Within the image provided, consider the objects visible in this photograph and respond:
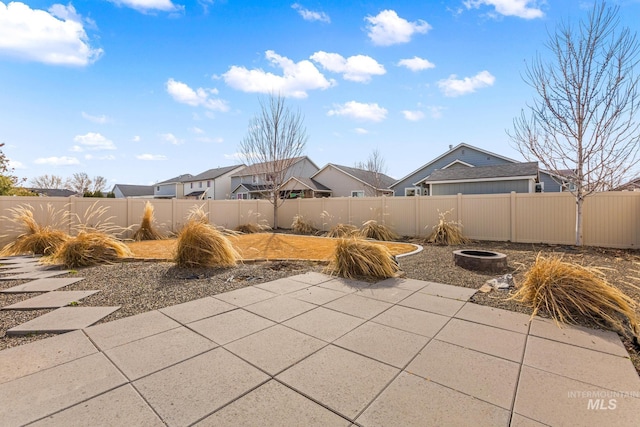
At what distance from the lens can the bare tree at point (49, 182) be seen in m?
36.9

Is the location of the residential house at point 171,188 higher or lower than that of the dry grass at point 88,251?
higher

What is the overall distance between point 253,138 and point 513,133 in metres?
10.7

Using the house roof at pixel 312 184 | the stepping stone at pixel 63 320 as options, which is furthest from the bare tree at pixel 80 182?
the stepping stone at pixel 63 320

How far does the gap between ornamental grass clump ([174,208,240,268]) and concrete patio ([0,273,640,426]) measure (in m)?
2.17

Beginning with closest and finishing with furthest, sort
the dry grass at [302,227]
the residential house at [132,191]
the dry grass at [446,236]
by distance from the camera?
the dry grass at [446,236]
the dry grass at [302,227]
the residential house at [132,191]

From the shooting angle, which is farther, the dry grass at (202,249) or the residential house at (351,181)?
the residential house at (351,181)

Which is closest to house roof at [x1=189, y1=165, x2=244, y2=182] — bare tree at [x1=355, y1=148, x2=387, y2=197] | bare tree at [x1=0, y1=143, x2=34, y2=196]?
bare tree at [x1=355, y1=148, x2=387, y2=197]

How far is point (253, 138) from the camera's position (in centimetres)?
1396

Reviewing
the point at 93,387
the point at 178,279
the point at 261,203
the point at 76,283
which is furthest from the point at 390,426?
the point at 261,203

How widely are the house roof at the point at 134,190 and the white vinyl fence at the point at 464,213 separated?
37.5 meters

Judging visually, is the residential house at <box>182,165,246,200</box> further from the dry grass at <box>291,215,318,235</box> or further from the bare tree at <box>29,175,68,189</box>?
the dry grass at <box>291,215,318,235</box>

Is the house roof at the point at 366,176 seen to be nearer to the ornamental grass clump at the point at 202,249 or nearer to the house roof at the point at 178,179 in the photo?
the ornamental grass clump at the point at 202,249

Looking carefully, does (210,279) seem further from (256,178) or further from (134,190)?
(134,190)

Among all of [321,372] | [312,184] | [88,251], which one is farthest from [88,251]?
[312,184]
